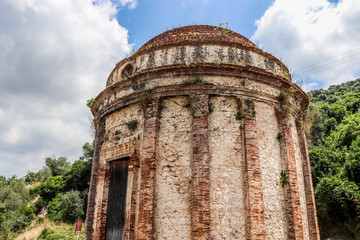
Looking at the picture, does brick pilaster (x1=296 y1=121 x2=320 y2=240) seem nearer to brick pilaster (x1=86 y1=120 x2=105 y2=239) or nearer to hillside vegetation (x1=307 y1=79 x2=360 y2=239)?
hillside vegetation (x1=307 y1=79 x2=360 y2=239)

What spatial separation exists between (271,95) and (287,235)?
12.7 feet

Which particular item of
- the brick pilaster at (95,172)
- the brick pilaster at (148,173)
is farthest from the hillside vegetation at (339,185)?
the brick pilaster at (95,172)

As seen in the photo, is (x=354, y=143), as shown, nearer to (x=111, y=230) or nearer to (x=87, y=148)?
(x=111, y=230)

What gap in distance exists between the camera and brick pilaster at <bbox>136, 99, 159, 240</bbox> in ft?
21.8

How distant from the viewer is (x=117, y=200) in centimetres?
816

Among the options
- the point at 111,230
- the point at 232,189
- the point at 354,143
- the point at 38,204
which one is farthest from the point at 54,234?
the point at 354,143

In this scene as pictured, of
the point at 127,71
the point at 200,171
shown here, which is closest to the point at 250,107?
the point at 200,171

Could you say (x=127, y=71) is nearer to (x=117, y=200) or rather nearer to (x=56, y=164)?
(x=117, y=200)

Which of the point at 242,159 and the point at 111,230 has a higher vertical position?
the point at 242,159

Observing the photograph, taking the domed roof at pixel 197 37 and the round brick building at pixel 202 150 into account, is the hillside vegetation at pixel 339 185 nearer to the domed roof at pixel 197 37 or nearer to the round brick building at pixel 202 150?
the round brick building at pixel 202 150

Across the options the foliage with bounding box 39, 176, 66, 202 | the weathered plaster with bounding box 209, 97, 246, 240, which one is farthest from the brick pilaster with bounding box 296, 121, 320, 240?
the foliage with bounding box 39, 176, 66, 202

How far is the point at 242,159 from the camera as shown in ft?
23.2

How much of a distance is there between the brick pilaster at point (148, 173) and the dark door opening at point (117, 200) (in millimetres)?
1243

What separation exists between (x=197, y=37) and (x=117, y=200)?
223 inches
